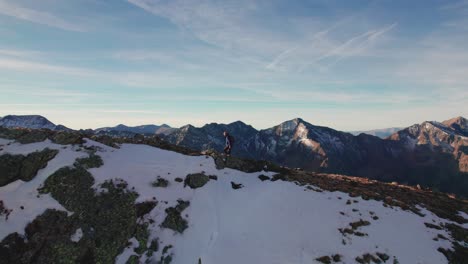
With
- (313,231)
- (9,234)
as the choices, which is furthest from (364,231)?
(9,234)

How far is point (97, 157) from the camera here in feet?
97.8

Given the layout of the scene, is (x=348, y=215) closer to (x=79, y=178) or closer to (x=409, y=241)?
(x=409, y=241)

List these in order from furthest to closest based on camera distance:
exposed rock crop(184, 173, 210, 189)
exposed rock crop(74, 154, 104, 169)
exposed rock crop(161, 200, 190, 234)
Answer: exposed rock crop(184, 173, 210, 189)
exposed rock crop(74, 154, 104, 169)
exposed rock crop(161, 200, 190, 234)

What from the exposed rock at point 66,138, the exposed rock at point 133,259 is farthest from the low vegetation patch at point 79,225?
the exposed rock at point 66,138

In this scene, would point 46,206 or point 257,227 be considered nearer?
point 46,206

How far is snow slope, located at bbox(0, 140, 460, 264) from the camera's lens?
22.1m

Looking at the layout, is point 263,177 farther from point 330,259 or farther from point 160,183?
point 330,259

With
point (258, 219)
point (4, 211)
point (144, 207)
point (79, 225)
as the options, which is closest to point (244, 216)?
point (258, 219)

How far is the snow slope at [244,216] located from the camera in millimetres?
22062

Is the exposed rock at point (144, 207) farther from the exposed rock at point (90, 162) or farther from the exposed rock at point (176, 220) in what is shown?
the exposed rock at point (90, 162)

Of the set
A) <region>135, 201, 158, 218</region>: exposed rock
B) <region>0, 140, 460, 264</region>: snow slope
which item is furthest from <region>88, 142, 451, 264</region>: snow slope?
<region>135, 201, 158, 218</region>: exposed rock

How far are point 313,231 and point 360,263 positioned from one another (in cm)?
423

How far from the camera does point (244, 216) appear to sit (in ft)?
86.9

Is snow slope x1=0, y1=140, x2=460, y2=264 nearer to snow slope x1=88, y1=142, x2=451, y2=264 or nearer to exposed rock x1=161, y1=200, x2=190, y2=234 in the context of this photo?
snow slope x1=88, y1=142, x2=451, y2=264
